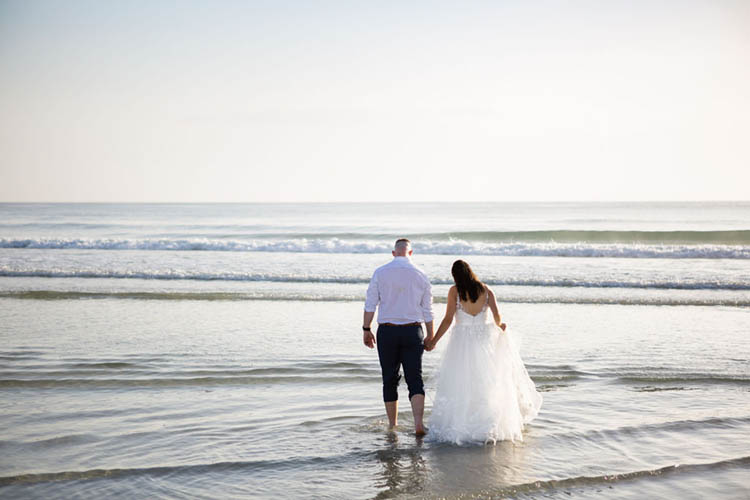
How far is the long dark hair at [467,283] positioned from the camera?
6.61m

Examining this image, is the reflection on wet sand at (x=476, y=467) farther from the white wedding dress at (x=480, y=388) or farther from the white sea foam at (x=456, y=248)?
the white sea foam at (x=456, y=248)

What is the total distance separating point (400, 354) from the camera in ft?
22.3

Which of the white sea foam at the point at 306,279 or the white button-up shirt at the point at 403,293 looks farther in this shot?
the white sea foam at the point at 306,279

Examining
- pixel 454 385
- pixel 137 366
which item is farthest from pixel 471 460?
pixel 137 366

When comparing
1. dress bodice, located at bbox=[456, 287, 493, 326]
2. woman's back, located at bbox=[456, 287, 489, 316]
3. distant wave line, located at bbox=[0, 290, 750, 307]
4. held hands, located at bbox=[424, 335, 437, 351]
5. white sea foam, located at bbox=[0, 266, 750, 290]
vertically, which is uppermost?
woman's back, located at bbox=[456, 287, 489, 316]

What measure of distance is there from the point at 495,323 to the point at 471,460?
1486 millimetres

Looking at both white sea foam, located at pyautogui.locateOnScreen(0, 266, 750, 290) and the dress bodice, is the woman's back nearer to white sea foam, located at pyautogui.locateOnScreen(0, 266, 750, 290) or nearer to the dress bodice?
the dress bodice

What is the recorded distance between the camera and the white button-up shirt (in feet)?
21.9

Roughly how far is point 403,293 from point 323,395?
220cm

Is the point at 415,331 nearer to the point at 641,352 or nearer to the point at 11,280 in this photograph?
the point at 641,352

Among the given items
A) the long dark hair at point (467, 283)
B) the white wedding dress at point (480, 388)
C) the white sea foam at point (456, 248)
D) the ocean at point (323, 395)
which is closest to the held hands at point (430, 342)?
the white wedding dress at point (480, 388)

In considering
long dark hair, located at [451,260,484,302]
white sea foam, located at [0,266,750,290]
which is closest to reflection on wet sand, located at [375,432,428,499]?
long dark hair, located at [451,260,484,302]

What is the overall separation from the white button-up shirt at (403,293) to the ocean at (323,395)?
1205mm

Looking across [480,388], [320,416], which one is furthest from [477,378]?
[320,416]
